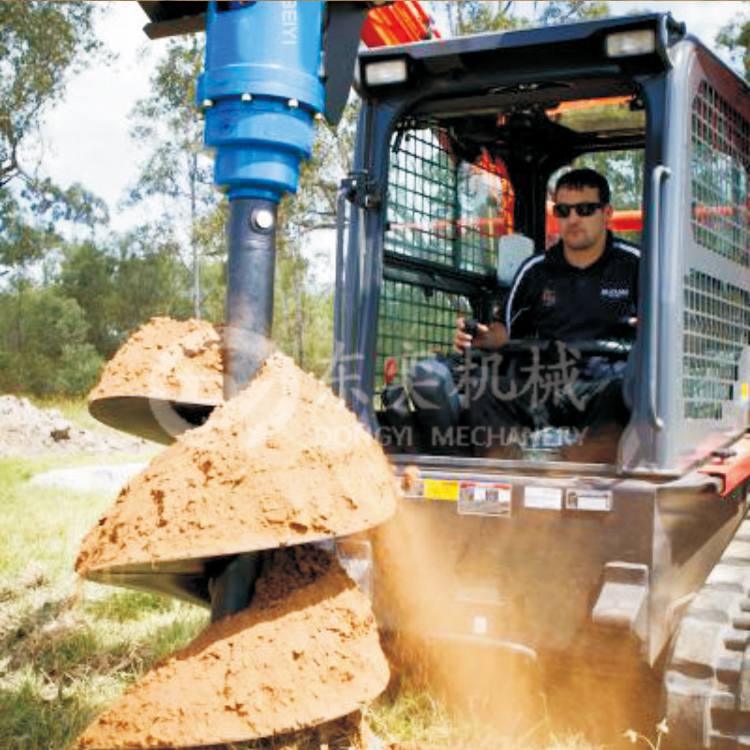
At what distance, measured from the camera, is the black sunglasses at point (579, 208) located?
3768mm

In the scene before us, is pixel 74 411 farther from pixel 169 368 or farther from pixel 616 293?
pixel 169 368

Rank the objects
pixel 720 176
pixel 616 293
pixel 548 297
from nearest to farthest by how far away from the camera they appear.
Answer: pixel 720 176 → pixel 616 293 → pixel 548 297

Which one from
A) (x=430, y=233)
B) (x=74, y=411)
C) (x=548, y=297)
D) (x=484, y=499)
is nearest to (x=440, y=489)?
(x=484, y=499)

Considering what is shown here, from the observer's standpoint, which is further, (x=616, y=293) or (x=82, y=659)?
(x=82, y=659)

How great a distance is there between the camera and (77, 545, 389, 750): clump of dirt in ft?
7.30

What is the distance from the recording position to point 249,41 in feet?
7.87

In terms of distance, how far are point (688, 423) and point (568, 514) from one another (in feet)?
1.65

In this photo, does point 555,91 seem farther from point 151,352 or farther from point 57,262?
point 57,262

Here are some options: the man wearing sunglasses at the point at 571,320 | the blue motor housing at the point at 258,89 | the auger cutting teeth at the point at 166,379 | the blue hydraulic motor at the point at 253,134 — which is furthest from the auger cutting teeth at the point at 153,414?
the man wearing sunglasses at the point at 571,320

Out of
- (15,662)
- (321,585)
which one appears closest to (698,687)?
(321,585)

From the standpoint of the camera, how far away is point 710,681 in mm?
2881

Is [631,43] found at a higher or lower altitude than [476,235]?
higher

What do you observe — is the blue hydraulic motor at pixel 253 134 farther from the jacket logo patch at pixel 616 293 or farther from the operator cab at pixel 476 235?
the jacket logo patch at pixel 616 293

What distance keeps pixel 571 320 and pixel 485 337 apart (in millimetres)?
320
